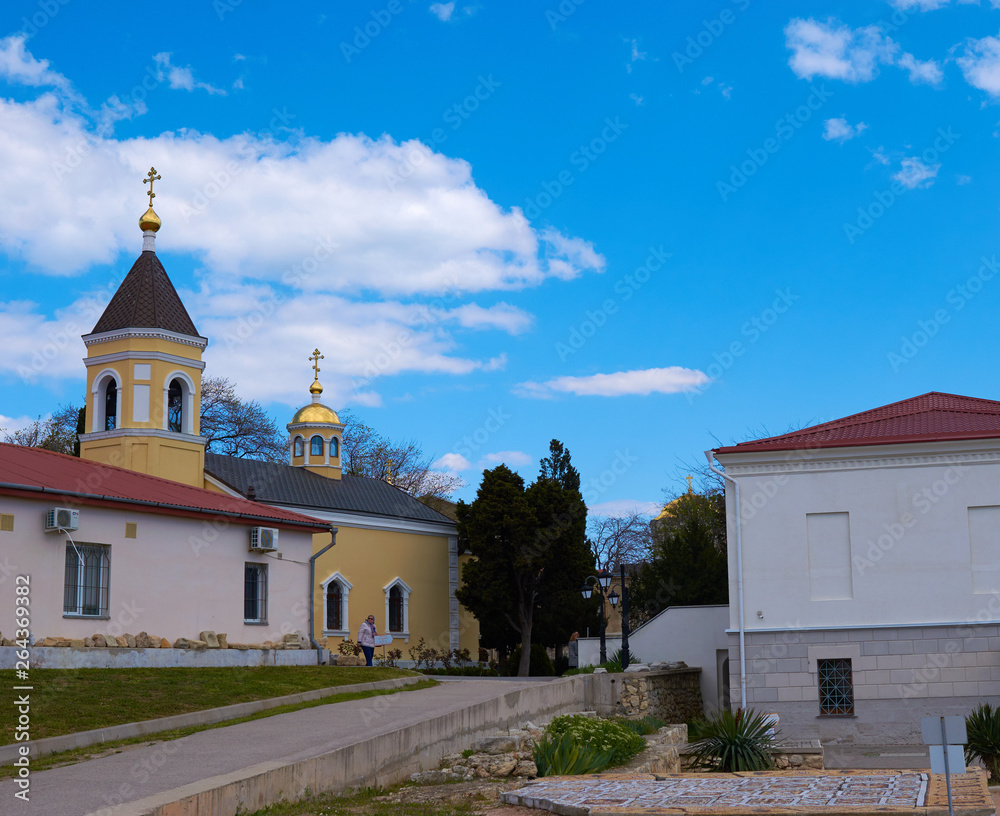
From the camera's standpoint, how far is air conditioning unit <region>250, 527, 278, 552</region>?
23000 millimetres

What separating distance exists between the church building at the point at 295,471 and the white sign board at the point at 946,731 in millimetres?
23497

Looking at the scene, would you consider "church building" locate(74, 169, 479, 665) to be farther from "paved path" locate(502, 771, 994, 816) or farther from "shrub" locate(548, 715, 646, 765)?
"paved path" locate(502, 771, 994, 816)

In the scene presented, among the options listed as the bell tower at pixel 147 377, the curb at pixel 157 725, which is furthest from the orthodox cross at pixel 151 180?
the curb at pixel 157 725

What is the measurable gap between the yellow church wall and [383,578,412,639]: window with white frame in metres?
0.17

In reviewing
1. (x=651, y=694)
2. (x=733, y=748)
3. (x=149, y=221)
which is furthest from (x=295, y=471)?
(x=733, y=748)

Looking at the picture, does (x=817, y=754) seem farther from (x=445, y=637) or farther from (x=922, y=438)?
(x=445, y=637)

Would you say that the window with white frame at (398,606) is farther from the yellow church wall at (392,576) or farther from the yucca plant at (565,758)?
the yucca plant at (565,758)

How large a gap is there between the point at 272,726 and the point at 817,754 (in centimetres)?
905

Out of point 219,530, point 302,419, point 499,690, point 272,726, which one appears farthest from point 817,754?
point 302,419

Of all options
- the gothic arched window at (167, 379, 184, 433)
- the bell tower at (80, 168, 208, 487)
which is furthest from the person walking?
the gothic arched window at (167, 379, 184, 433)

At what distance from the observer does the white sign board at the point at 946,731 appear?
912 cm

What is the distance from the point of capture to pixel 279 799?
33.2 ft

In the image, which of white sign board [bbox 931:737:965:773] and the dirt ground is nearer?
white sign board [bbox 931:737:965:773]

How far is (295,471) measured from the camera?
39531 mm
